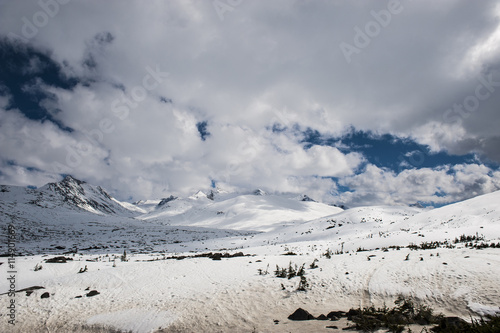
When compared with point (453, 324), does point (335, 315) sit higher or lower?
lower

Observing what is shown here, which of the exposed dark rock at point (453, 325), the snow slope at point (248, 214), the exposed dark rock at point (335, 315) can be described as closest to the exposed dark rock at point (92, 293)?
the exposed dark rock at point (335, 315)

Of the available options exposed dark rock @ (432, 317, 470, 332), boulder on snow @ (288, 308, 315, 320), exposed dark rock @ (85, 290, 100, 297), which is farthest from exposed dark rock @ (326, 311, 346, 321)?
exposed dark rock @ (85, 290, 100, 297)

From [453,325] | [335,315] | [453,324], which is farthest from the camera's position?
[335,315]

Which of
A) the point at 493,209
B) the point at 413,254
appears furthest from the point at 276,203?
the point at 413,254

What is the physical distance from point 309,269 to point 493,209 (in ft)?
67.6

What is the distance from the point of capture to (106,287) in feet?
25.6

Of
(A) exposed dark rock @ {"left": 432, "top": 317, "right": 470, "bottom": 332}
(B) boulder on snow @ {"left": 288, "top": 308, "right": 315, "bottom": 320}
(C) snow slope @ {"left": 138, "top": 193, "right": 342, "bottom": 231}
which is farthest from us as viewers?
(C) snow slope @ {"left": 138, "top": 193, "right": 342, "bottom": 231}

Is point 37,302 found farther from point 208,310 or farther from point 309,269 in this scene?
point 309,269

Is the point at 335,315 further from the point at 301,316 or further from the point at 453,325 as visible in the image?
the point at 453,325

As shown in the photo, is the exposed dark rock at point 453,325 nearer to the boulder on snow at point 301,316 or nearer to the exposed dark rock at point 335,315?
the exposed dark rock at point 335,315

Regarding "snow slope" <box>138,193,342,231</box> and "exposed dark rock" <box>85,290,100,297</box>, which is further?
"snow slope" <box>138,193,342,231</box>

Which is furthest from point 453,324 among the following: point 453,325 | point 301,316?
point 301,316

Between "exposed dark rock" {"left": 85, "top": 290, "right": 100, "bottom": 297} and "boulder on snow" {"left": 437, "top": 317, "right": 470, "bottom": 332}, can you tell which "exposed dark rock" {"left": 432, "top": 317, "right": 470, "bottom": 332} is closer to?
"boulder on snow" {"left": 437, "top": 317, "right": 470, "bottom": 332}

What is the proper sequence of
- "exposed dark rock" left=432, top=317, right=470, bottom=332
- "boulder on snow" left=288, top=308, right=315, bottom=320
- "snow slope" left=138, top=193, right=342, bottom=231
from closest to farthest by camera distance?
"exposed dark rock" left=432, top=317, right=470, bottom=332
"boulder on snow" left=288, top=308, right=315, bottom=320
"snow slope" left=138, top=193, right=342, bottom=231
